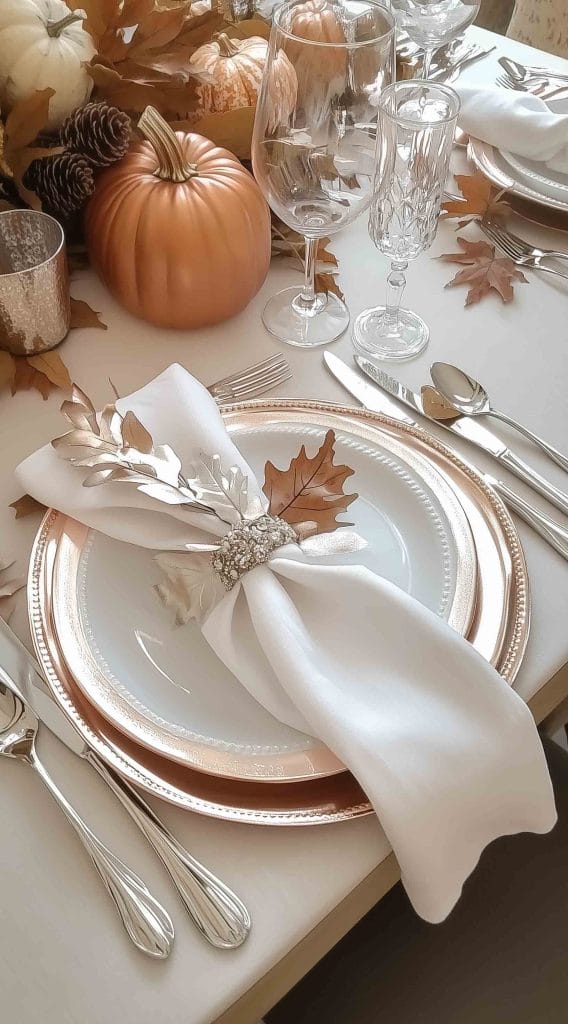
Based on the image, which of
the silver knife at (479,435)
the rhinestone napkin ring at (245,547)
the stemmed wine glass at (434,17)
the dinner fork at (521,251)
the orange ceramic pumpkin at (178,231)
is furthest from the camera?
the stemmed wine glass at (434,17)

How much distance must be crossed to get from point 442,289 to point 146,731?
1.68ft

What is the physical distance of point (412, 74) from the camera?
0.96 metres

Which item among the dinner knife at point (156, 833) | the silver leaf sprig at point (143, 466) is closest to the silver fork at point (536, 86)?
the silver leaf sprig at point (143, 466)

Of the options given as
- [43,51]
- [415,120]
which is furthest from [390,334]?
[43,51]

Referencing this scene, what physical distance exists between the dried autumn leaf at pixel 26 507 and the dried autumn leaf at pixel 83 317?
22 cm

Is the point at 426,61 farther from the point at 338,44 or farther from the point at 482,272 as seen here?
the point at 338,44

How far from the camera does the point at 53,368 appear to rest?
69cm

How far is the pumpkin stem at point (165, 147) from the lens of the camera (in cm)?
67

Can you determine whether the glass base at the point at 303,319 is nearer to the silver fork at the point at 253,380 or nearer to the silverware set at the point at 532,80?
the silver fork at the point at 253,380

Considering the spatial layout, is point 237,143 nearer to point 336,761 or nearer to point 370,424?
point 370,424

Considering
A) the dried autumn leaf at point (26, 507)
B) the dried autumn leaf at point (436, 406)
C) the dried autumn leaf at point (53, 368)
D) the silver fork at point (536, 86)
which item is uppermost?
the silver fork at point (536, 86)

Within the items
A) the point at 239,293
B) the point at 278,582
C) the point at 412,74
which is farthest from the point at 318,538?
the point at 412,74

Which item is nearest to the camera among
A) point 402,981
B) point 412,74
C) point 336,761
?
point 336,761

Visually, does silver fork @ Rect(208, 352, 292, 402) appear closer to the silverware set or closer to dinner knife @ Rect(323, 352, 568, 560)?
dinner knife @ Rect(323, 352, 568, 560)
